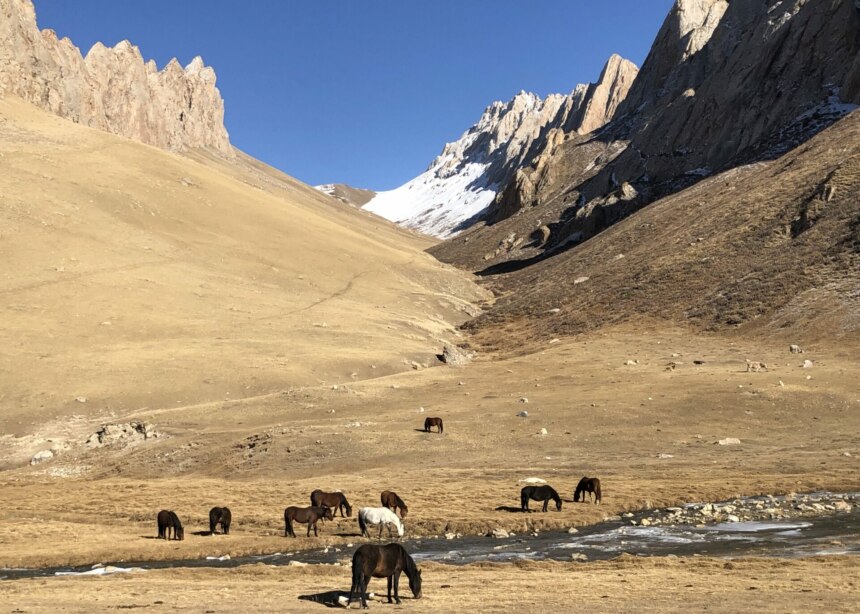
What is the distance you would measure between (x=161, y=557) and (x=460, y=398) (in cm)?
2850

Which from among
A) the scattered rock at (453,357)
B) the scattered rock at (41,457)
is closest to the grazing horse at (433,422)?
the scattered rock at (41,457)

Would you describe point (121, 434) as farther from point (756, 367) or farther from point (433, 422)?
point (756, 367)

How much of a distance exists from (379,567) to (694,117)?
134 meters

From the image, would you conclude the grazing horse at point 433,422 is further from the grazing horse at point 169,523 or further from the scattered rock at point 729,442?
the grazing horse at point 169,523

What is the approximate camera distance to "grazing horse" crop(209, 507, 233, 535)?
2553 centimetres

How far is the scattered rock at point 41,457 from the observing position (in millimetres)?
41750

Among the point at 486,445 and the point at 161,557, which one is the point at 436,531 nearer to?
the point at 161,557

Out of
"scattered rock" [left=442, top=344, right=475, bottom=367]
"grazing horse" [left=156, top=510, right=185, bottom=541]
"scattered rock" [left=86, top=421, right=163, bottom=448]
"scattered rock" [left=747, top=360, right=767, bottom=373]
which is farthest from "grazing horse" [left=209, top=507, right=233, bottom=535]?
"scattered rock" [left=442, top=344, right=475, bottom=367]

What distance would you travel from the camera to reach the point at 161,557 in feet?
76.8

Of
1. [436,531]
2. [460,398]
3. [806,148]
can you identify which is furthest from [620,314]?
[436,531]

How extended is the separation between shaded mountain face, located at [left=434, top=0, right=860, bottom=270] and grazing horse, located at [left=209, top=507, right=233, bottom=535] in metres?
94.8

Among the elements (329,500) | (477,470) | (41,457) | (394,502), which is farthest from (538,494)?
(41,457)

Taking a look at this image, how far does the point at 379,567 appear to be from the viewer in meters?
15.0

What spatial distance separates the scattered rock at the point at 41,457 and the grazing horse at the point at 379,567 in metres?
33.2
